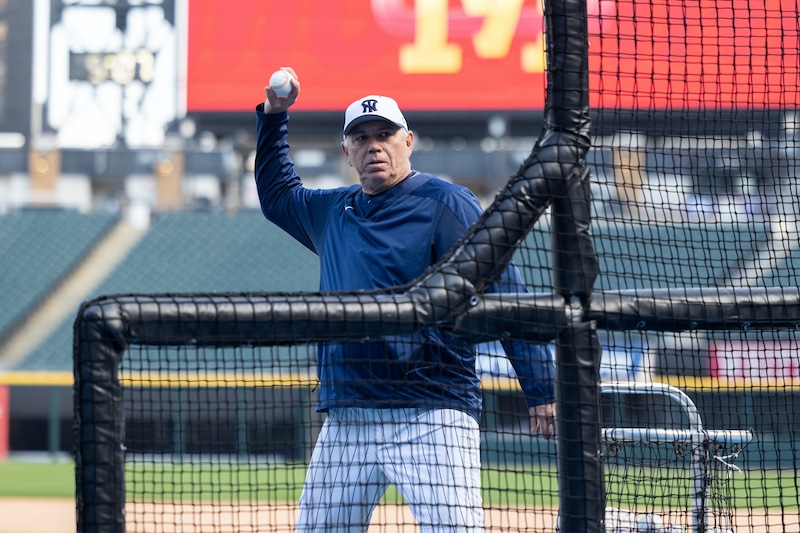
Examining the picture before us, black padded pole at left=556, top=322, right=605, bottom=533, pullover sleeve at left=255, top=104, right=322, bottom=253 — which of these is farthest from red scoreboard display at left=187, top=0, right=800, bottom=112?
black padded pole at left=556, top=322, right=605, bottom=533

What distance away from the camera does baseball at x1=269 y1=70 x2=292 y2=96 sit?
8.04ft

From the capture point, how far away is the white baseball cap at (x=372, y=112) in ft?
8.90

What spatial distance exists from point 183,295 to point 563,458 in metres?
0.82

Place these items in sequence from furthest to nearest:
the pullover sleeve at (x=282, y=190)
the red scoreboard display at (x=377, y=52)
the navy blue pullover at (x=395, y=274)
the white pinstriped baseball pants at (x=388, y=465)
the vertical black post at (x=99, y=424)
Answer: the red scoreboard display at (x=377, y=52)
the pullover sleeve at (x=282, y=190)
the white pinstriped baseball pants at (x=388, y=465)
the navy blue pullover at (x=395, y=274)
the vertical black post at (x=99, y=424)

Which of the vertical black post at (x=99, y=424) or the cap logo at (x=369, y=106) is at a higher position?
the cap logo at (x=369, y=106)

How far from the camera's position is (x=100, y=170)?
28.6 metres

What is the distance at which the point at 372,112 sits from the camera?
2713 mm

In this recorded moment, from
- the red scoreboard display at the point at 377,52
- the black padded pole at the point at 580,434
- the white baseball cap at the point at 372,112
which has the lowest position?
the black padded pole at the point at 580,434

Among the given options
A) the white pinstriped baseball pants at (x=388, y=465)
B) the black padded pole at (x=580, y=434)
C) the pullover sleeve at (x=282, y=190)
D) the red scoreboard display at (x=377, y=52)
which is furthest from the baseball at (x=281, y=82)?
the red scoreboard display at (x=377, y=52)

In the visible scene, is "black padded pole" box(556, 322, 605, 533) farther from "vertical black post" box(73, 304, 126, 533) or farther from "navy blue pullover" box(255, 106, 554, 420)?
"vertical black post" box(73, 304, 126, 533)

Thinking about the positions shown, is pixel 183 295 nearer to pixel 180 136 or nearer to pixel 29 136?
pixel 29 136

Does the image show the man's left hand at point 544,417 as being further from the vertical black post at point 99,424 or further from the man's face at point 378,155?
the vertical black post at point 99,424

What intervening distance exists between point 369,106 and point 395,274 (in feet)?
1.71

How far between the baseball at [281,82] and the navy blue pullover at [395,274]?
1.11ft
